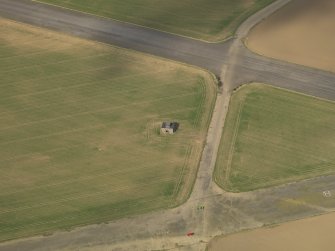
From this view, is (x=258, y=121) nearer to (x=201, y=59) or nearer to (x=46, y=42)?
(x=201, y=59)

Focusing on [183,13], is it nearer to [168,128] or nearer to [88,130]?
[168,128]

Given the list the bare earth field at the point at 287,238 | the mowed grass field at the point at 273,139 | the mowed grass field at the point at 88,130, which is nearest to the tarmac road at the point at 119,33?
the mowed grass field at the point at 88,130

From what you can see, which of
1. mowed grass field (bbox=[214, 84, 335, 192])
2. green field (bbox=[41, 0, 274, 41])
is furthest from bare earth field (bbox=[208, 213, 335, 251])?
green field (bbox=[41, 0, 274, 41])

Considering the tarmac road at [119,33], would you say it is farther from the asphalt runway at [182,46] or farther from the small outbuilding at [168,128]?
the small outbuilding at [168,128]

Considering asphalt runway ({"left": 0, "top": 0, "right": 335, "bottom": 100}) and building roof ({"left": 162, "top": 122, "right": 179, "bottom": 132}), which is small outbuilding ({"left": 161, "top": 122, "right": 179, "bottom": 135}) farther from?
asphalt runway ({"left": 0, "top": 0, "right": 335, "bottom": 100})

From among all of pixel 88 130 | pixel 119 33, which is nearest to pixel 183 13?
pixel 119 33

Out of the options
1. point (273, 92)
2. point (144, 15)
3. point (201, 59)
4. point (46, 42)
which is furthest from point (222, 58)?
point (46, 42)
